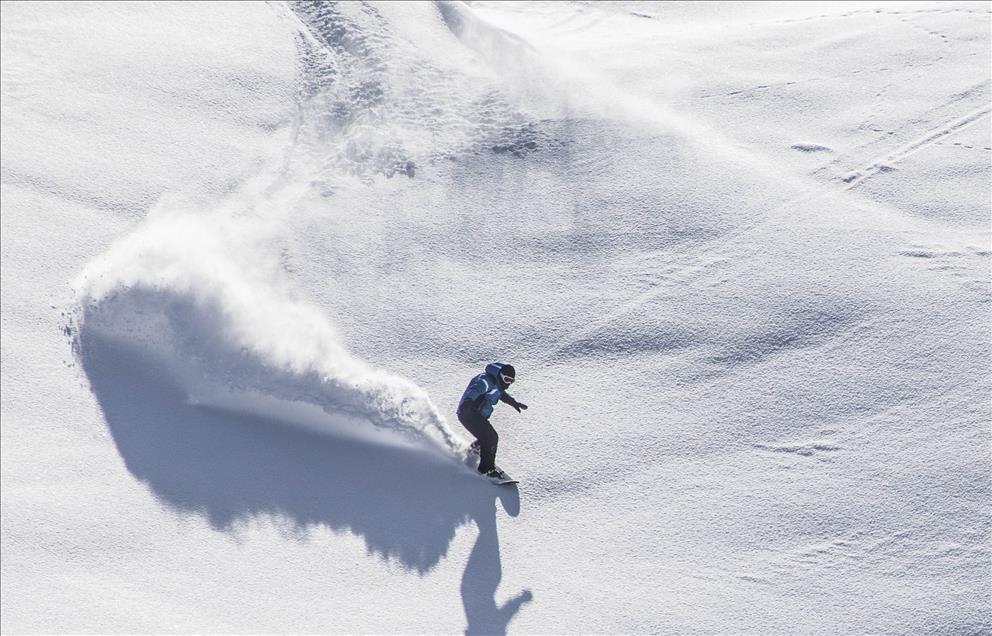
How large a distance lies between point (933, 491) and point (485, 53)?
7171 mm

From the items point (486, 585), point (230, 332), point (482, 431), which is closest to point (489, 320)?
point (482, 431)

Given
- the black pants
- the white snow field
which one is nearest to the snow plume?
the white snow field

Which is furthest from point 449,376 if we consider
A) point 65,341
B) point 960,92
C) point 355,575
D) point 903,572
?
point 960,92

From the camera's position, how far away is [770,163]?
11.8 metres

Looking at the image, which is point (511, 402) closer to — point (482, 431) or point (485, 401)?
point (485, 401)

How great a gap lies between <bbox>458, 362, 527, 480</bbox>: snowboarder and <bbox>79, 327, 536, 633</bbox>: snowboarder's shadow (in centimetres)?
48

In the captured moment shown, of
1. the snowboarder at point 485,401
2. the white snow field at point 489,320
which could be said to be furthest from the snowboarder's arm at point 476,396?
the white snow field at point 489,320

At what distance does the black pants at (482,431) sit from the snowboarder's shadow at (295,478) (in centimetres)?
36

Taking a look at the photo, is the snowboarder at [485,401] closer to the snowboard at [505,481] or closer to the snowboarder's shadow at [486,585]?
the snowboard at [505,481]

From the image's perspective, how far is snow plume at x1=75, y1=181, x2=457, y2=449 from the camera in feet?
31.8

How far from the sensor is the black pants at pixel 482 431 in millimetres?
9023

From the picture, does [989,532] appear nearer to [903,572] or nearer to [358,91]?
[903,572]

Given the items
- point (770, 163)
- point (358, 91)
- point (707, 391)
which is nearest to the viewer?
point (707, 391)

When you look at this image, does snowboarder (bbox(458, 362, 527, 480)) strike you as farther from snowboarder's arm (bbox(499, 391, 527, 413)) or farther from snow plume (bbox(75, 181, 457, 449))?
snow plume (bbox(75, 181, 457, 449))
